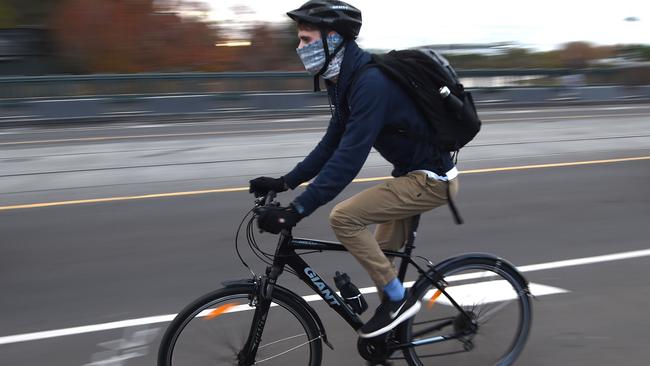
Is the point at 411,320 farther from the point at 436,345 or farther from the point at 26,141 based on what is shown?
the point at 26,141

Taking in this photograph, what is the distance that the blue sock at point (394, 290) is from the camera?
3404mm

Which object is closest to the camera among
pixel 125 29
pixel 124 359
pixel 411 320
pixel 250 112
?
pixel 411 320

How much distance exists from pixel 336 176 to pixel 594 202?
5.96m

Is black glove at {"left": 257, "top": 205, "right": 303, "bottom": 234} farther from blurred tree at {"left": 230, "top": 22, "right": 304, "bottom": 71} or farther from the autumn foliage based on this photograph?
blurred tree at {"left": 230, "top": 22, "right": 304, "bottom": 71}

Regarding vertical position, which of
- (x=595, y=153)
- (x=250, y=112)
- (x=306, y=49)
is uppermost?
(x=306, y=49)

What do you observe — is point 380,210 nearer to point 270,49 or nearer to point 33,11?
point 33,11

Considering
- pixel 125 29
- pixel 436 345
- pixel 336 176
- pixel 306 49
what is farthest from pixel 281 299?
pixel 125 29

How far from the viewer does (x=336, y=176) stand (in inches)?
121

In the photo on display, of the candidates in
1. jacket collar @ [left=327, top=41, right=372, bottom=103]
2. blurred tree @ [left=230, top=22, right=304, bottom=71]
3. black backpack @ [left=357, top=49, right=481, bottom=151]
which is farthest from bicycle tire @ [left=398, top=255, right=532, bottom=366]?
blurred tree @ [left=230, top=22, right=304, bottom=71]

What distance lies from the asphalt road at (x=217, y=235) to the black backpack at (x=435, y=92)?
5.14 feet

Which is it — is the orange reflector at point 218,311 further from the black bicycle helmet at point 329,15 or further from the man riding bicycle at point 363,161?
the black bicycle helmet at point 329,15

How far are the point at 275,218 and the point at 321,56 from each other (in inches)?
31.2

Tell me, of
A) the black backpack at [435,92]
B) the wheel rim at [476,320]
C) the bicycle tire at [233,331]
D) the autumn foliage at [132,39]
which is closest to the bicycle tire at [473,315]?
the wheel rim at [476,320]

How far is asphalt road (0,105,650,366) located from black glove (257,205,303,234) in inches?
51.0
